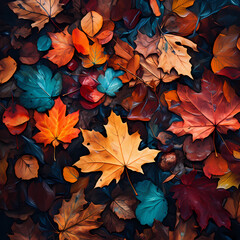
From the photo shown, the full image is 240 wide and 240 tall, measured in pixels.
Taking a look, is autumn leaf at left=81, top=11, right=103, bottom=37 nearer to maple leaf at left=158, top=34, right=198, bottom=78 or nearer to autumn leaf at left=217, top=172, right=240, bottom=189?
maple leaf at left=158, top=34, right=198, bottom=78

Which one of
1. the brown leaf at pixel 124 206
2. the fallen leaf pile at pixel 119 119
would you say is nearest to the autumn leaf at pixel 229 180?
the fallen leaf pile at pixel 119 119

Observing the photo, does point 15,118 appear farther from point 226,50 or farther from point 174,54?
point 226,50

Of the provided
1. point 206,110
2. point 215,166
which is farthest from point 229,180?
point 206,110

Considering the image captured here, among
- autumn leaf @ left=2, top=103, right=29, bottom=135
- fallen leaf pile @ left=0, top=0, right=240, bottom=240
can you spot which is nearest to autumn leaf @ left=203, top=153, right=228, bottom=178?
fallen leaf pile @ left=0, top=0, right=240, bottom=240

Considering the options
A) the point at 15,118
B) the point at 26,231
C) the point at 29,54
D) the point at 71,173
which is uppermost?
the point at 29,54

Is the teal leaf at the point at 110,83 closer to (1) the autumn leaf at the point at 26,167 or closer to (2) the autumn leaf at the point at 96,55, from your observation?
(2) the autumn leaf at the point at 96,55

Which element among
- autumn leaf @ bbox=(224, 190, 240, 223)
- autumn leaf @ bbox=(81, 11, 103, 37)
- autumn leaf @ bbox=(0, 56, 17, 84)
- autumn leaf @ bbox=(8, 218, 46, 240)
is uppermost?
autumn leaf @ bbox=(81, 11, 103, 37)

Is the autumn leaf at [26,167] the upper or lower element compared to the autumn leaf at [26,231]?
upper
